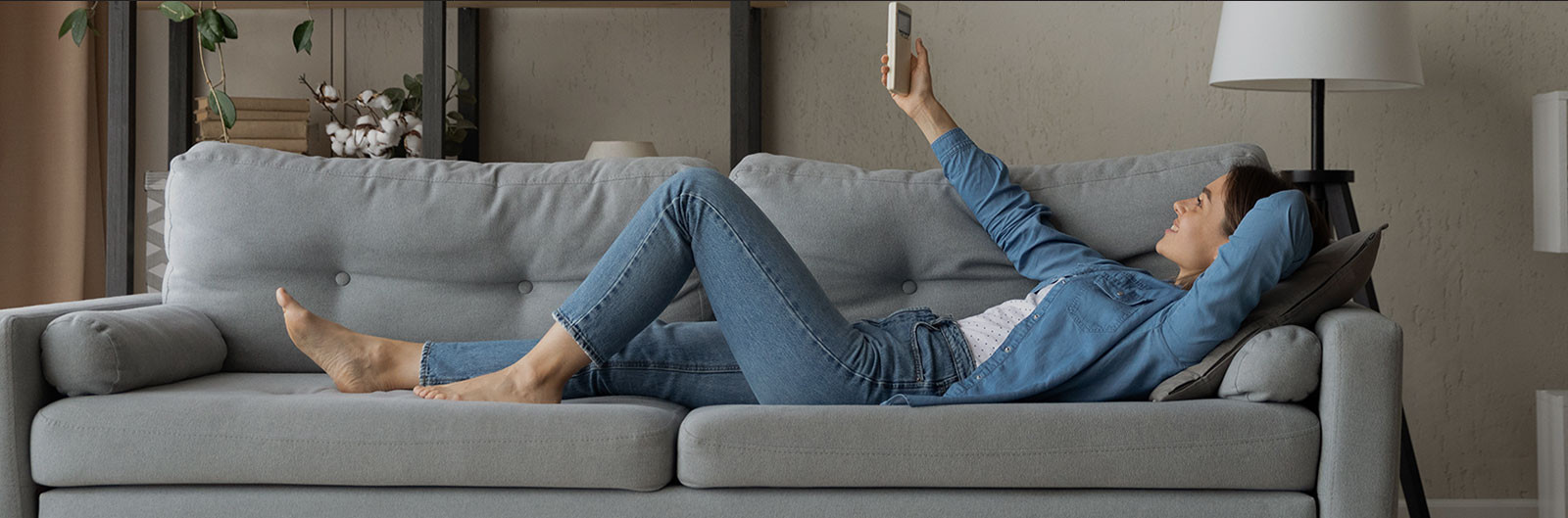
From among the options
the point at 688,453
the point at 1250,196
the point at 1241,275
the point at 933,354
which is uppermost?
the point at 1250,196

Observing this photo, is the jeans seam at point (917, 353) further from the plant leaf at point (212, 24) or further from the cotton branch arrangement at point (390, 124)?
the plant leaf at point (212, 24)

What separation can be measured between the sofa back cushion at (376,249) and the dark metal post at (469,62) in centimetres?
103

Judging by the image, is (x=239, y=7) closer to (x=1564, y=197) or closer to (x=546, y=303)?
(x=546, y=303)

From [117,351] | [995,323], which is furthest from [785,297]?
[117,351]

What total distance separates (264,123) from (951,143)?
1765mm

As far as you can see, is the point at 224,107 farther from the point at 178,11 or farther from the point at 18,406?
the point at 18,406

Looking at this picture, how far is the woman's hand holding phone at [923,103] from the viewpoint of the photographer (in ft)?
6.70

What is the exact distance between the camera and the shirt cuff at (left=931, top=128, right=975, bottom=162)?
1.98m

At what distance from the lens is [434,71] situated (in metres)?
2.67

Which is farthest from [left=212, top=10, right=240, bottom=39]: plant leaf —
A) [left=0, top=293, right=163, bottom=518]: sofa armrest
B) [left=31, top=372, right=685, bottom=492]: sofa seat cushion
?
[left=31, top=372, right=685, bottom=492]: sofa seat cushion

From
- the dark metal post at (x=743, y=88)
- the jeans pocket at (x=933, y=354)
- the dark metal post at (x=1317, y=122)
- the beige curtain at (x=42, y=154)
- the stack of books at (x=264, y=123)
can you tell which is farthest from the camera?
the beige curtain at (x=42, y=154)

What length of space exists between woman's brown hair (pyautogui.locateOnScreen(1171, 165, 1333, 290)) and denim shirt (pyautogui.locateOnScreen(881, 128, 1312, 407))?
0.33ft

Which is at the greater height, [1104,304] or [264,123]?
[264,123]

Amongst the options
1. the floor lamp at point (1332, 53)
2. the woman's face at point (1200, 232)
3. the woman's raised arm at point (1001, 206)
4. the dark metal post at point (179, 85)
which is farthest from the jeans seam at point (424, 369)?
the floor lamp at point (1332, 53)
